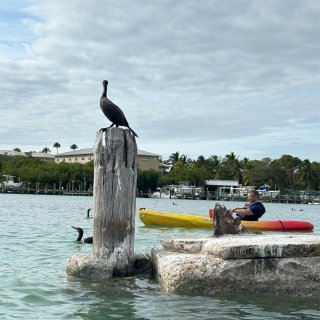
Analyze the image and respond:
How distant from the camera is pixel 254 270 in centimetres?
852

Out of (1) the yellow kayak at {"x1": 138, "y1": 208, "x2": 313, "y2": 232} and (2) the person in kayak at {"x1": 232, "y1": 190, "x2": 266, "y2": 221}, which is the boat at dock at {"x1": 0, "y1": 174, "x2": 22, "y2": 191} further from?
(2) the person in kayak at {"x1": 232, "y1": 190, "x2": 266, "y2": 221}

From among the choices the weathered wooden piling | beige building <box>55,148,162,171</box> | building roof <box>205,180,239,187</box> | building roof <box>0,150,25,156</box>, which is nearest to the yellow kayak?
the weathered wooden piling

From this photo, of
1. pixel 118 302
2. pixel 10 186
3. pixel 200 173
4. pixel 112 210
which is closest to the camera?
pixel 118 302

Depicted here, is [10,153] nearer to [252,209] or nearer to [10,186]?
[10,186]

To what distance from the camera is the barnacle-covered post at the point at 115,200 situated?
9617 mm

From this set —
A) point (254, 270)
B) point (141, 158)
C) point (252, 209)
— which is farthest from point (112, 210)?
A: point (141, 158)

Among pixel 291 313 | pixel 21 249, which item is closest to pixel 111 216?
pixel 291 313

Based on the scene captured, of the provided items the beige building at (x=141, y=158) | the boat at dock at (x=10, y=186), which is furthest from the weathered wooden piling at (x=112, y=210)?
the beige building at (x=141, y=158)

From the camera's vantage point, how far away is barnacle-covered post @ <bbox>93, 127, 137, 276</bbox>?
31.6 ft

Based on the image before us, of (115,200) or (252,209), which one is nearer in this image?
(115,200)

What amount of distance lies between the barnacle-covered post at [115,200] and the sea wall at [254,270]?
1.27 meters

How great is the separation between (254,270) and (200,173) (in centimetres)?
12961

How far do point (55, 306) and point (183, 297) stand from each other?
176 centimetres

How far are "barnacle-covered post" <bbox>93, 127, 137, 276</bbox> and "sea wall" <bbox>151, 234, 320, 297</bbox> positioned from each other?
4.16ft
